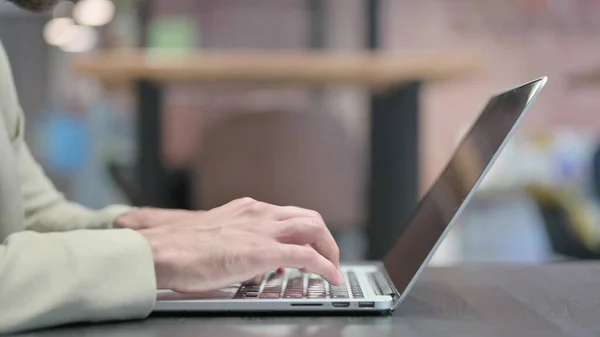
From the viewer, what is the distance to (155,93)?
6.51 feet

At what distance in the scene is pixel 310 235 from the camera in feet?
2.04

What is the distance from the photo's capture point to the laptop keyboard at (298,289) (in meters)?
0.58

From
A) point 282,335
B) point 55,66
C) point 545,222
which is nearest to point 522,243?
point 545,222

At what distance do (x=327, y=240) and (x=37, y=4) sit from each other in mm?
421

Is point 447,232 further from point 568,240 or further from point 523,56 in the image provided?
point 523,56

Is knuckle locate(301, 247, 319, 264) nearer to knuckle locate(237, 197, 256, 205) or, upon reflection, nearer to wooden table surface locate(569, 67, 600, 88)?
knuckle locate(237, 197, 256, 205)

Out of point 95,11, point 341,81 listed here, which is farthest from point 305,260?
point 95,11

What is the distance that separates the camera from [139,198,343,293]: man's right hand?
560 millimetres

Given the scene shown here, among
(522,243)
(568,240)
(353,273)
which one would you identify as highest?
(353,273)

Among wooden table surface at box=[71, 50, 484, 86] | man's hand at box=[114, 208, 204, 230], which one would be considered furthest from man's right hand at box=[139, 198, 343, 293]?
wooden table surface at box=[71, 50, 484, 86]

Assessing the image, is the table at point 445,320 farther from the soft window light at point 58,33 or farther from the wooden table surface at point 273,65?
the soft window light at point 58,33

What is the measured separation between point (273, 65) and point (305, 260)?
118 cm

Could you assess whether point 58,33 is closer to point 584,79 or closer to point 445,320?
point 584,79

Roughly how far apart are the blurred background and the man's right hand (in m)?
0.15
